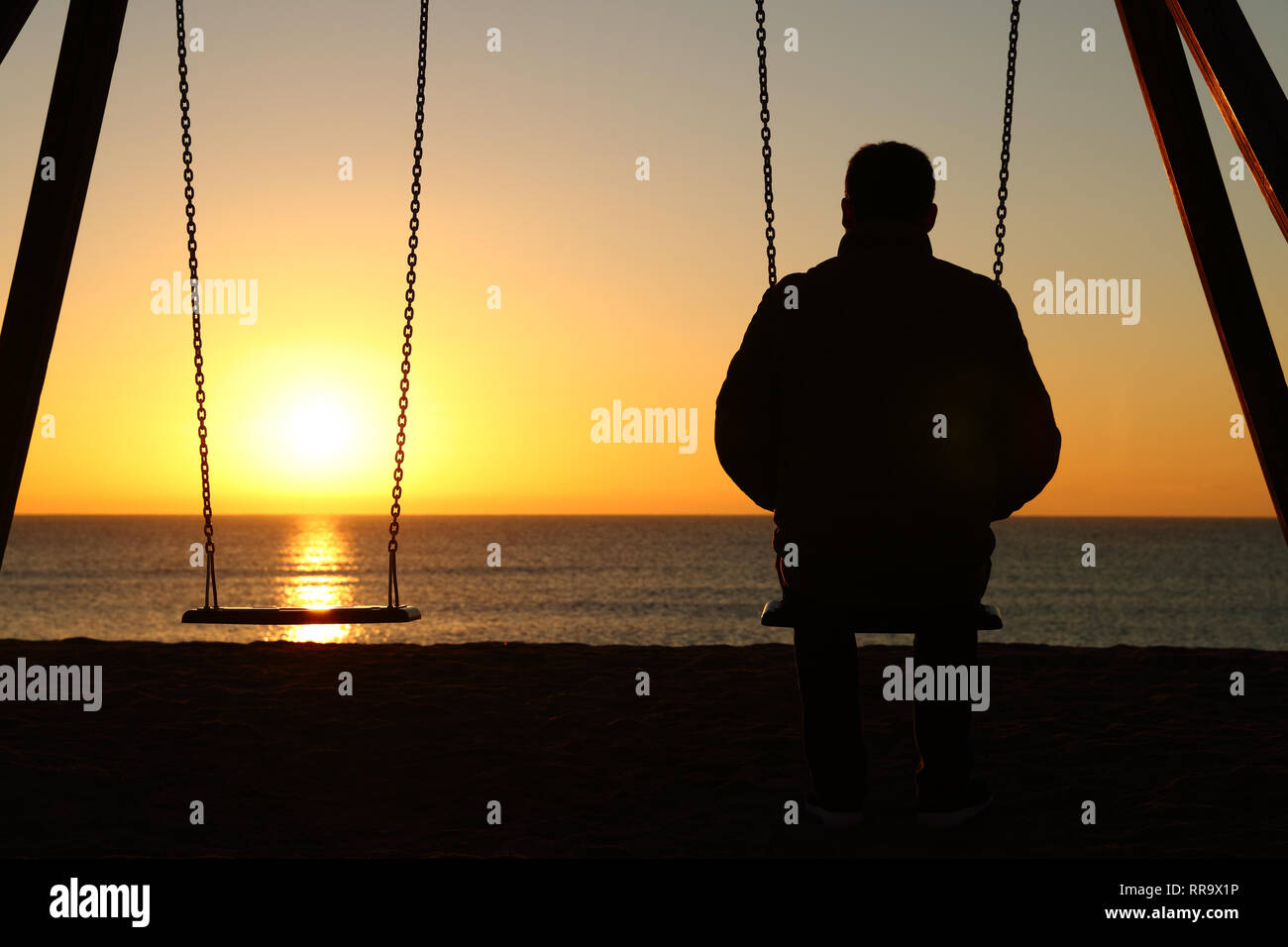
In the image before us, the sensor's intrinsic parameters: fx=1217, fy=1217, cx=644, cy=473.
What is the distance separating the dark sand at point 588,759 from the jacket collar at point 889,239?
69.4 inches

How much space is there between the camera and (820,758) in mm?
3590

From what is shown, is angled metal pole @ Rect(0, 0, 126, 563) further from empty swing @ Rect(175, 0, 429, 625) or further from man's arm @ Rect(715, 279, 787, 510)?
man's arm @ Rect(715, 279, 787, 510)

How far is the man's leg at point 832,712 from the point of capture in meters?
3.50

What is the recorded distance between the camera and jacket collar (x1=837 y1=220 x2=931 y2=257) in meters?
3.45

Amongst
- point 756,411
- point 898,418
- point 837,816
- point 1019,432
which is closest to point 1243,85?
point 1019,432

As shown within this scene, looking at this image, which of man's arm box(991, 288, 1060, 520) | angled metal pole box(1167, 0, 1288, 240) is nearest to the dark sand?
man's arm box(991, 288, 1060, 520)

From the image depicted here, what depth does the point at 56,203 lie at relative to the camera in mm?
4637

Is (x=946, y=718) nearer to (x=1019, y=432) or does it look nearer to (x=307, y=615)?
(x=1019, y=432)

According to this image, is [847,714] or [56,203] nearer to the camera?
[847,714]

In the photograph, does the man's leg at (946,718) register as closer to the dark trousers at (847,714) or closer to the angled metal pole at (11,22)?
the dark trousers at (847,714)

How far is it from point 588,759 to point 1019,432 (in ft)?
8.94
